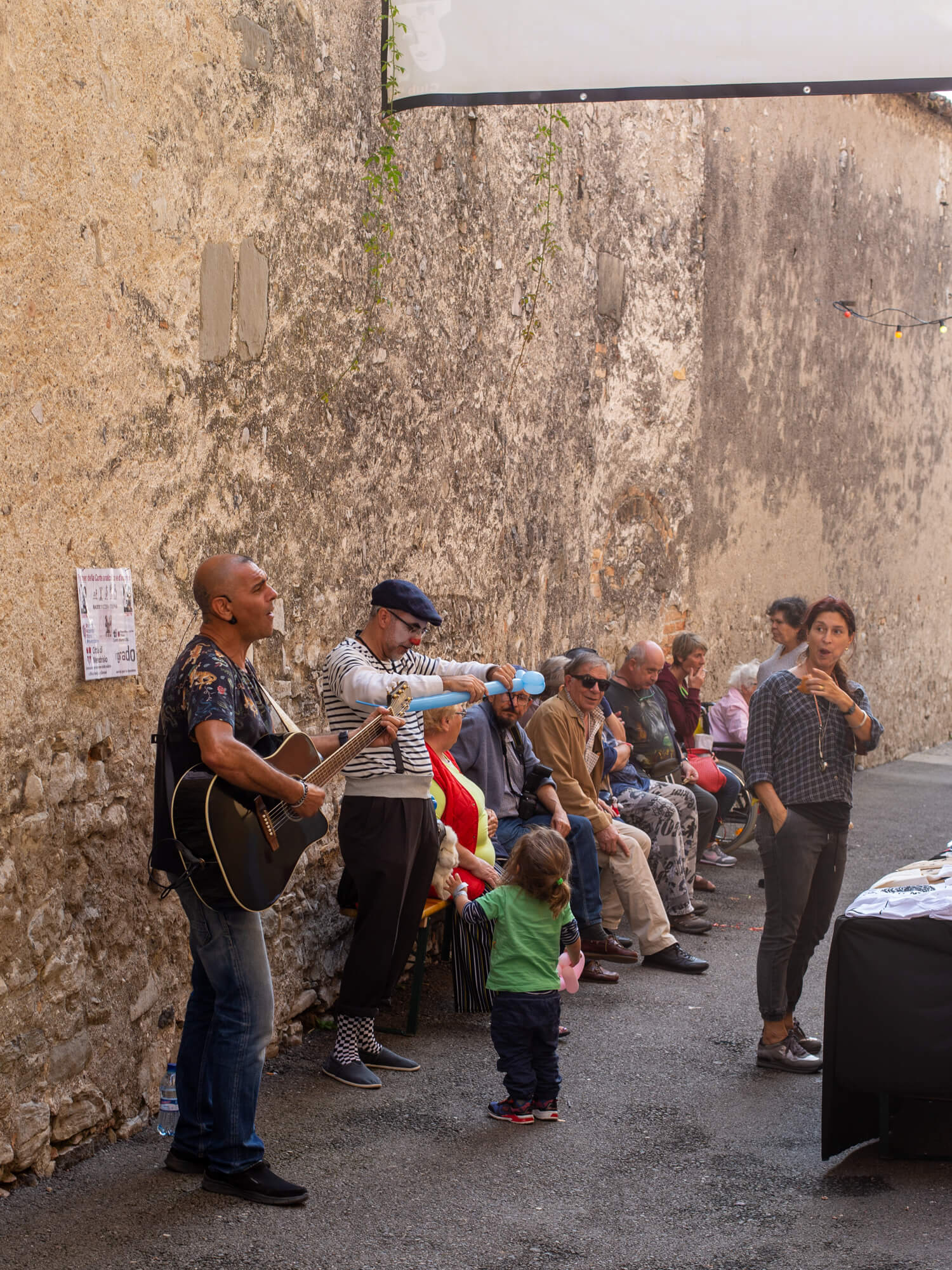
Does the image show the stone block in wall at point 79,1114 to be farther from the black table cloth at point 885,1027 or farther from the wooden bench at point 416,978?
the black table cloth at point 885,1027

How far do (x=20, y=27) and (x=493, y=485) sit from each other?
323cm

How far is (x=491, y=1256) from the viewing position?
10.2ft

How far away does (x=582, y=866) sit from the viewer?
5.57 m

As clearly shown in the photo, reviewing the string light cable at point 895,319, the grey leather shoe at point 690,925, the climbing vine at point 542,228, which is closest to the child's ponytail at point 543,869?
the grey leather shoe at point 690,925

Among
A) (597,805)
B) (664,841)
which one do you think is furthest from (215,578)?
(664,841)

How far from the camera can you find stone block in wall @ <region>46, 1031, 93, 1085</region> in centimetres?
346

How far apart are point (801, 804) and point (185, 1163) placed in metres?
2.28

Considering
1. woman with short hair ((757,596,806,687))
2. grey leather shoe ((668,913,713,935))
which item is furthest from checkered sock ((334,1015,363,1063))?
woman with short hair ((757,596,806,687))

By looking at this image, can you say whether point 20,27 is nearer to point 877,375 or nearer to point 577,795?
point 577,795

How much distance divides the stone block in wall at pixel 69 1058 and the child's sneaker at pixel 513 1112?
122 cm

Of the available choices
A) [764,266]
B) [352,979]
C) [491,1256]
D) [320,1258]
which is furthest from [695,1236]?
[764,266]

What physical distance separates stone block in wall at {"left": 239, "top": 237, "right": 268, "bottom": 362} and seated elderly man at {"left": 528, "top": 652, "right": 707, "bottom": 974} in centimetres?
215

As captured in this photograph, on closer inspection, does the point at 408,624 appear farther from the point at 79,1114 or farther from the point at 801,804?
the point at 79,1114

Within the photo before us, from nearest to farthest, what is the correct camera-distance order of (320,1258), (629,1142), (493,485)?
(320,1258) → (629,1142) → (493,485)
